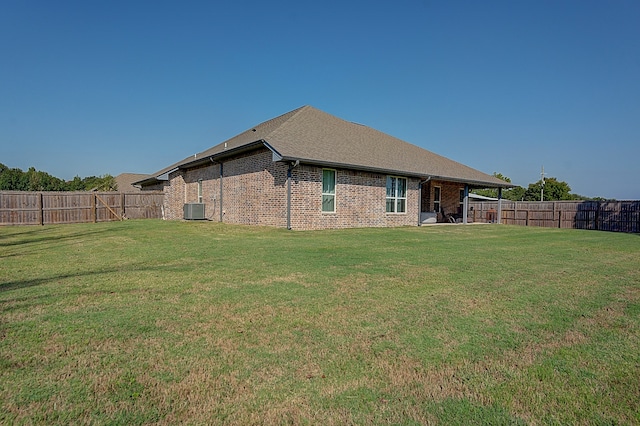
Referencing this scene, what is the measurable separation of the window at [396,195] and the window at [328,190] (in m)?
3.51

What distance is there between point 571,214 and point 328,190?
18460mm

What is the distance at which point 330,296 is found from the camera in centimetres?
455

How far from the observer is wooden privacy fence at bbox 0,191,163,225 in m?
17.8

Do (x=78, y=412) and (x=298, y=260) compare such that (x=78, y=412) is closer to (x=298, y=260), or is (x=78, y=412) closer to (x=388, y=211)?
(x=298, y=260)

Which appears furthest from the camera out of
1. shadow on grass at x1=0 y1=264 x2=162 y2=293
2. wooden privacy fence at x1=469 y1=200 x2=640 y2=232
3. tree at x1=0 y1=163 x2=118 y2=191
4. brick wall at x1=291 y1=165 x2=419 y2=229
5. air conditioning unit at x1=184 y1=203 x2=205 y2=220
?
tree at x1=0 y1=163 x2=118 y2=191

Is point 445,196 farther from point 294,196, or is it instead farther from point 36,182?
point 36,182

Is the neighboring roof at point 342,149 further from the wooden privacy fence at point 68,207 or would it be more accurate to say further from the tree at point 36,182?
the tree at point 36,182

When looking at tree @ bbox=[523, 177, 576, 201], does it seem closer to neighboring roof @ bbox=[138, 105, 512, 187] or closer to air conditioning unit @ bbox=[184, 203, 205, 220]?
neighboring roof @ bbox=[138, 105, 512, 187]

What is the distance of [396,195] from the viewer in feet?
56.5

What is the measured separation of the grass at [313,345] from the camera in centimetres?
221

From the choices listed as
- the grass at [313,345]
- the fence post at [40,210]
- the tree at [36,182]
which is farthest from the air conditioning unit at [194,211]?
the tree at [36,182]

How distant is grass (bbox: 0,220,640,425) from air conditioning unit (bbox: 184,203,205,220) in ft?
40.1

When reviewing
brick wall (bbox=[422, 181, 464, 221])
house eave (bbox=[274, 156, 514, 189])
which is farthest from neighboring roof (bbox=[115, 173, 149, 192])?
house eave (bbox=[274, 156, 514, 189])

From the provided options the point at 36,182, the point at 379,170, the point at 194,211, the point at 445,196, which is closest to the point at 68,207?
the point at 194,211
